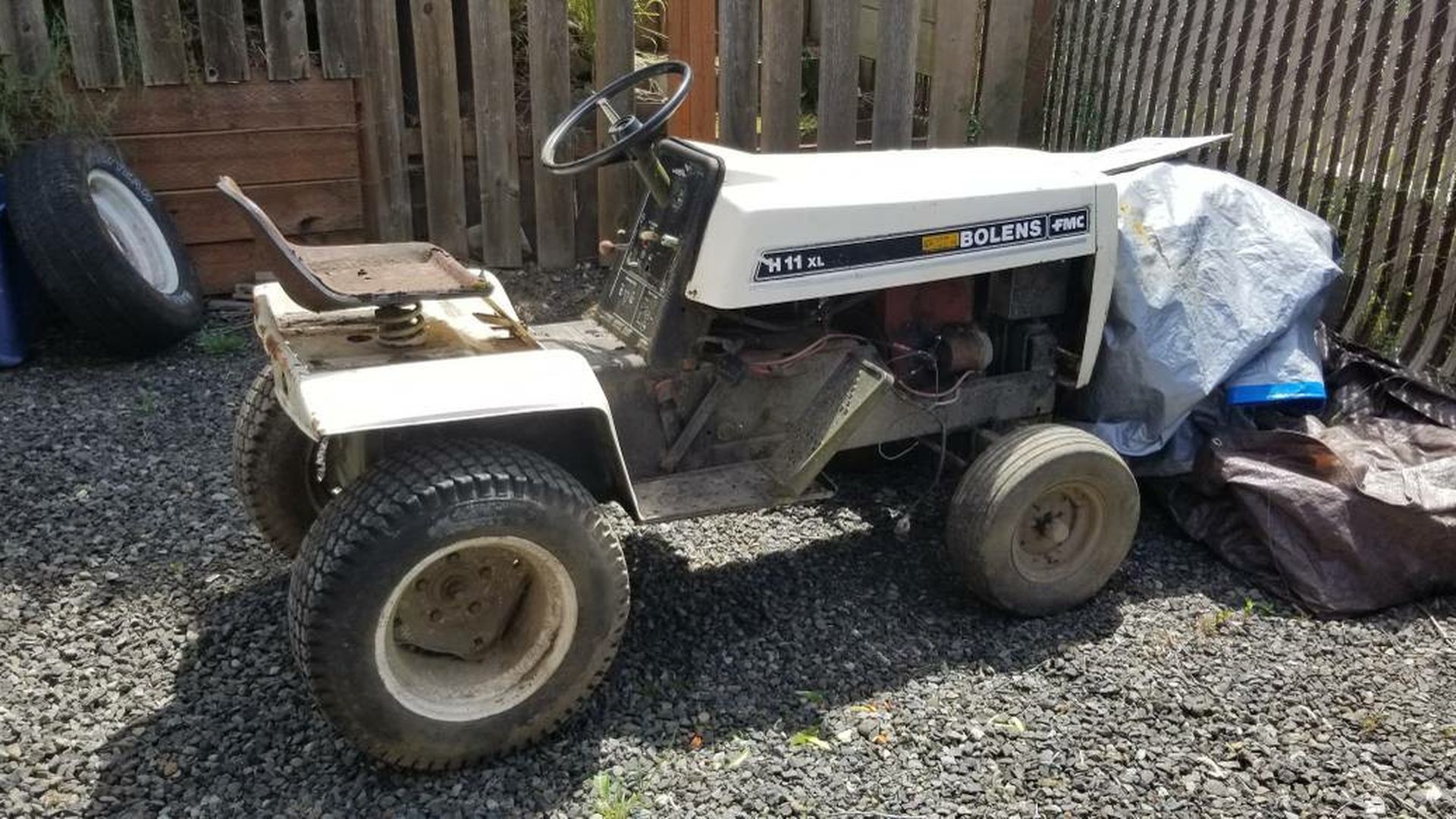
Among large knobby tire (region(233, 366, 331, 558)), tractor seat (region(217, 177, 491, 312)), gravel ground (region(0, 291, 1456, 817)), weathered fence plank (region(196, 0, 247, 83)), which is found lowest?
gravel ground (region(0, 291, 1456, 817))

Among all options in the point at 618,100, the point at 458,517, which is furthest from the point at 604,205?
the point at 458,517

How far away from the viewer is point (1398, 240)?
4.65 metres

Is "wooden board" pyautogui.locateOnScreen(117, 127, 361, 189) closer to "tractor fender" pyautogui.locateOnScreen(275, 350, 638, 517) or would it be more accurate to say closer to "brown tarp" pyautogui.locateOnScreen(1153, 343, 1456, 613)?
"tractor fender" pyautogui.locateOnScreen(275, 350, 638, 517)

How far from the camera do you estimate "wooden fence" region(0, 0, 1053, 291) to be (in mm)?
5391

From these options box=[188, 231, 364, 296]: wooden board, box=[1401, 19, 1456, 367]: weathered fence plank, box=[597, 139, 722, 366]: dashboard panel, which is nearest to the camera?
box=[597, 139, 722, 366]: dashboard panel

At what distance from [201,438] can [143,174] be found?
1.61 m

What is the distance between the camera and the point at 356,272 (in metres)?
3.10

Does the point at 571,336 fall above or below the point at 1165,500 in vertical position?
above

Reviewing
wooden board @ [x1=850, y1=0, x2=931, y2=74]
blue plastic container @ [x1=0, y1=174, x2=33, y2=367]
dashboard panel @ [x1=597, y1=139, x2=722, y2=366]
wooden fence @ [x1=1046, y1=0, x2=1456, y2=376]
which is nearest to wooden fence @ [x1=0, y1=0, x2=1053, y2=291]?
wooden board @ [x1=850, y1=0, x2=931, y2=74]

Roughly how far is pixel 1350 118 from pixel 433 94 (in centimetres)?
375

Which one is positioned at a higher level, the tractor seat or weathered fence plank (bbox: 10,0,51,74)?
weathered fence plank (bbox: 10,0,51,74)

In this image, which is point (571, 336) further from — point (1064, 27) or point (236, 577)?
point (1064, 27)

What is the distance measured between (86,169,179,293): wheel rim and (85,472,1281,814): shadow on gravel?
7.31 ft

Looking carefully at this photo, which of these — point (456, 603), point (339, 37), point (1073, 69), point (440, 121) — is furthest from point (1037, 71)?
point (456, 603)
